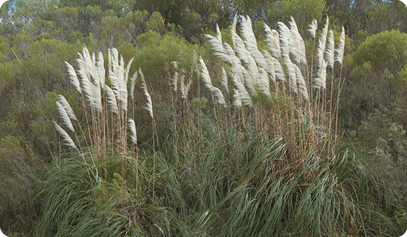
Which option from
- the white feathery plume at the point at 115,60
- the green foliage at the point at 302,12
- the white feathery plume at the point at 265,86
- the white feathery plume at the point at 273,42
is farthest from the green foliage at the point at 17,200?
the green foliage at the point at 302,12

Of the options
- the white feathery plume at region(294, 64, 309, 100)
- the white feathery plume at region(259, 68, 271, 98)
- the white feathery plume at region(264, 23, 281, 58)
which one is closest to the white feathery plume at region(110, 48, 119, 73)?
the white feathery plume at region(259, 68, 271, 98)

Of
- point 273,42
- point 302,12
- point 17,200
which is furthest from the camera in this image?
point 302,12

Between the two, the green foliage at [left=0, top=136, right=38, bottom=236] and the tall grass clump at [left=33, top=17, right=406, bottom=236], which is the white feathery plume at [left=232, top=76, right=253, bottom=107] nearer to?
the tall grass clump at [left=33, top=17, right=406, bottom=236]

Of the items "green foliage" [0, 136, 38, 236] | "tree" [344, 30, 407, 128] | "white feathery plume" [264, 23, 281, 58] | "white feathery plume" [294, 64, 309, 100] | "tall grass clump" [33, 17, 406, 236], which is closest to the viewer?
"tall grass clump" [33, 17, 406, 236]

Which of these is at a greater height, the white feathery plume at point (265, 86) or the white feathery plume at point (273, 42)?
the white feathery plume at point (273, 42)

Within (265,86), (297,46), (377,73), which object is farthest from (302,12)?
(265,86)

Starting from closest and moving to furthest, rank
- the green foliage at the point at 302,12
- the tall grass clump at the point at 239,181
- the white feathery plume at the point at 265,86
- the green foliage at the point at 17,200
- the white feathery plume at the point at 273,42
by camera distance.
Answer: the tall grass clump at the point at 239,181 < the white feathery plume at the point at 265,86 < the white feathery plume at the point at 273,42 < the green foliage at the point at 17,200 < the green foliage at the point at 302,12

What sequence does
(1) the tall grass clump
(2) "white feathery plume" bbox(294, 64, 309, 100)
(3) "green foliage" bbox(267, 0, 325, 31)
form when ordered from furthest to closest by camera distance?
(3) "green foliage" bbox(267, 0, 325, 31) → (2) "white feathery plume" bbox(294, 64, 309, 100) → (1) the tall grass clump

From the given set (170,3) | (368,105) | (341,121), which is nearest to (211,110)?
(341,121)

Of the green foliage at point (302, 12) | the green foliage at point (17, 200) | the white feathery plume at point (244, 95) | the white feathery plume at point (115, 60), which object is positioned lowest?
the green foliage at point (17, 200)

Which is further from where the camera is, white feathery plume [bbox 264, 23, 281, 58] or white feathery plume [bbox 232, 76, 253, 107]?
white feathery plume [bbox 264, 23, 281, 58]

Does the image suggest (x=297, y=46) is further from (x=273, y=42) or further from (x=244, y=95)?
(x=244, y=95)

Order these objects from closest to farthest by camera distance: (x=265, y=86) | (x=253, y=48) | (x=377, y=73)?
1. (x=265, y=86)
2. (x=253, y=48)
3. (x=377, y=73)

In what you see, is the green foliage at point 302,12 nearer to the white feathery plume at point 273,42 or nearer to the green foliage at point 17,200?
the white feathery plume at point 273,42
